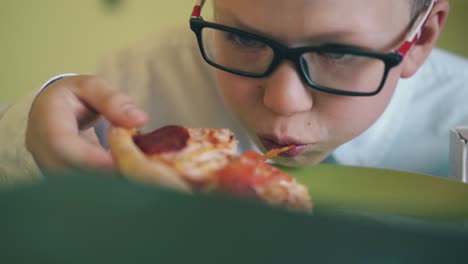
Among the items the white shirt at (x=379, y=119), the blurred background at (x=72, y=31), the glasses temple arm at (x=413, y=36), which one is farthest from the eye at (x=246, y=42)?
the blurred background at (x=72, y=31)

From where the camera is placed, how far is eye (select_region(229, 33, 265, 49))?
43cm

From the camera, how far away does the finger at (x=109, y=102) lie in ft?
0.89

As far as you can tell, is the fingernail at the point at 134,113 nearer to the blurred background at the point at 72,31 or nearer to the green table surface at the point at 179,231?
the green table surface at the point at 179,231

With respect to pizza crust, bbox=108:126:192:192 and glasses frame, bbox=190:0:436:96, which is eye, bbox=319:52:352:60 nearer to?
glasses frame, bbox=190:0:436:96

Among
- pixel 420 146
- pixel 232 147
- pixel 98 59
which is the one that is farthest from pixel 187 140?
pixel 98 59

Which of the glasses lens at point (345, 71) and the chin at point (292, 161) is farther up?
the glasses lens at point (345, 71)

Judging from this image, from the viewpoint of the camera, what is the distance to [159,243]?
15 centimetres

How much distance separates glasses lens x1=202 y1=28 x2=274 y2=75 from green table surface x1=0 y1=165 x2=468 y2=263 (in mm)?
274

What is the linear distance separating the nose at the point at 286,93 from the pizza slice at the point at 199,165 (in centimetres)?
13

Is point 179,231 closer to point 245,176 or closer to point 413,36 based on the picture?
point 245,176

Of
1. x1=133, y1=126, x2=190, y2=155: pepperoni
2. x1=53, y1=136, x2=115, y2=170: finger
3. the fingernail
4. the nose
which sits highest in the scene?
the fingernail

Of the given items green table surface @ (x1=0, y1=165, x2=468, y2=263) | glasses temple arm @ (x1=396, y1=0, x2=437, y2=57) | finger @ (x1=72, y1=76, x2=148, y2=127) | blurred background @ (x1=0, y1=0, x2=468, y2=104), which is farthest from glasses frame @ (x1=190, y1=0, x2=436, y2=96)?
blurred background @ (x1=0, y1=0, x2=468, y2=104)

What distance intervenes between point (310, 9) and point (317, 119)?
8 centimetres

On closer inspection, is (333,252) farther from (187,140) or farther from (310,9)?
(310,9)
